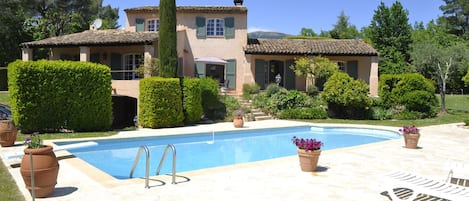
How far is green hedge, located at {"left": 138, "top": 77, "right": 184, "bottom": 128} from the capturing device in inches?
676

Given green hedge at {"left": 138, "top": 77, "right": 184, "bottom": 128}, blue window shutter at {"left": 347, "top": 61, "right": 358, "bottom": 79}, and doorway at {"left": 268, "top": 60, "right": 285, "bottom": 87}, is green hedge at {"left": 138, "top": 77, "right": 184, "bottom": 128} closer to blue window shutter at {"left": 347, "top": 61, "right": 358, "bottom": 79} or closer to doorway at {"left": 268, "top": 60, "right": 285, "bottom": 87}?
doorway at {"left": 268, "top": 60, "right": 285, "bottom": 87}

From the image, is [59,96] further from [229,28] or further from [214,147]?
[229,28]

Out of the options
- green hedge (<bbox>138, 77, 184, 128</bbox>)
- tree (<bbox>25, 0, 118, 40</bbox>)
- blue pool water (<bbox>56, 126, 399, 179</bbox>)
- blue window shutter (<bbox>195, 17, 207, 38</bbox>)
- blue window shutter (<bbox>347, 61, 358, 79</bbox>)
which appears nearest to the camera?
blue pool water (<bbox>56, 126, 399, 179</bbox>)

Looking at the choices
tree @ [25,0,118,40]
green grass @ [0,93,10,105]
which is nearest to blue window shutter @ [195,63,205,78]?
green grass @ [0,93,10,105]

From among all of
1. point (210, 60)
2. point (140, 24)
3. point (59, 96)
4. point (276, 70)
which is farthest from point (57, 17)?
point (59, 96)

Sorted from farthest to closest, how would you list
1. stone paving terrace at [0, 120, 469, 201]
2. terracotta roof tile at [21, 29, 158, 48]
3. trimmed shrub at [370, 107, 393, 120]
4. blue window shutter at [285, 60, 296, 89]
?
blue window shutter at [285, 60, 296, 89] → trimmed shrub at [370, 107, 393, 120] → terracotta roof tile at [21, 29, 158, 48] → stone paving terrace at [0, 120, 469, 201]

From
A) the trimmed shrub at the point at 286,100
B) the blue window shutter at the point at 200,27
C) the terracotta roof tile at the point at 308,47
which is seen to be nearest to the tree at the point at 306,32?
the terracotta roof tile at the point at 308,47

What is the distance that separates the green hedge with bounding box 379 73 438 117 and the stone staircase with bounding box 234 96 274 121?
8.01 metres

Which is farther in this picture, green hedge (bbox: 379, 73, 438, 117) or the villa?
the villa

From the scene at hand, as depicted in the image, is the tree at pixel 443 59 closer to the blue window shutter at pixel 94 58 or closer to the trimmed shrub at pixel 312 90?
the trimmed shrub at pixel 312 90

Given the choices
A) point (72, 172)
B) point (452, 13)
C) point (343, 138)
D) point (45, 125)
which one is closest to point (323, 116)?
point (343, 138)

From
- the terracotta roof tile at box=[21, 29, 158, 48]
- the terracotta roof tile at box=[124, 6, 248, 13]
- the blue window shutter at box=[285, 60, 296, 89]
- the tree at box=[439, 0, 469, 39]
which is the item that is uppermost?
the tree at box=[439, 0, 469, 39]

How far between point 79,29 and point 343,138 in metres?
34.9

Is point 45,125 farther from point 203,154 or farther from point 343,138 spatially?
point 343,138
